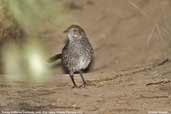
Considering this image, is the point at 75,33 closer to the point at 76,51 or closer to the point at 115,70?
the point at 76,51

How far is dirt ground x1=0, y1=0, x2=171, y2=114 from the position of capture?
4.75 meters

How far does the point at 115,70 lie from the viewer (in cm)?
572

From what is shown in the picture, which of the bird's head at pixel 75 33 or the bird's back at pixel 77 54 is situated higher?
the bird's head at pixel 75 33

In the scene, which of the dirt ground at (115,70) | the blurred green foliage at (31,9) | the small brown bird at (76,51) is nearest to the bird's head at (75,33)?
the small brown bird at (76,51)

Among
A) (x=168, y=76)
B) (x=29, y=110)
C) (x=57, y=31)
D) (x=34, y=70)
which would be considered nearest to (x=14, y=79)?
(x=34, y=70)

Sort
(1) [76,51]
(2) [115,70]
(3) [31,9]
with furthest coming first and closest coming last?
(2) [115,70] → (1) [76,51] → (3) [31,9]

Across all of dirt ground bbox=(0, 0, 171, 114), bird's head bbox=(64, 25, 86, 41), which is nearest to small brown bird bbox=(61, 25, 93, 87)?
bird's head bbox=(64, 25, 86, 41)

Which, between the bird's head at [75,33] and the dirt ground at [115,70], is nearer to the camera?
the dirt ground at [115,70]

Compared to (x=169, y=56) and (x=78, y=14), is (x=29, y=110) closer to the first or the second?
(x=169, y=56)

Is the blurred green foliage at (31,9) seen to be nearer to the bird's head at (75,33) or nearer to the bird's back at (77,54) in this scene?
the bird's head at (75,33)

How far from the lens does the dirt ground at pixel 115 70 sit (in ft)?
15.6

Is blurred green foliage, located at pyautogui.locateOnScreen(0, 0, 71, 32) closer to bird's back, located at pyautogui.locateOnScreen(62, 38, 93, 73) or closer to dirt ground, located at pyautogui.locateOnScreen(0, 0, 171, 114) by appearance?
bird's back, located at pyautogui.locateOnScreen(62, 38, 93, 73)

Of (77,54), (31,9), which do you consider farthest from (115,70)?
(31,9)

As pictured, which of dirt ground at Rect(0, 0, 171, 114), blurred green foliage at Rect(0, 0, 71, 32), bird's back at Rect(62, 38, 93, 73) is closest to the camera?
dirt ground at Rect(0, 0, 171, 114)
